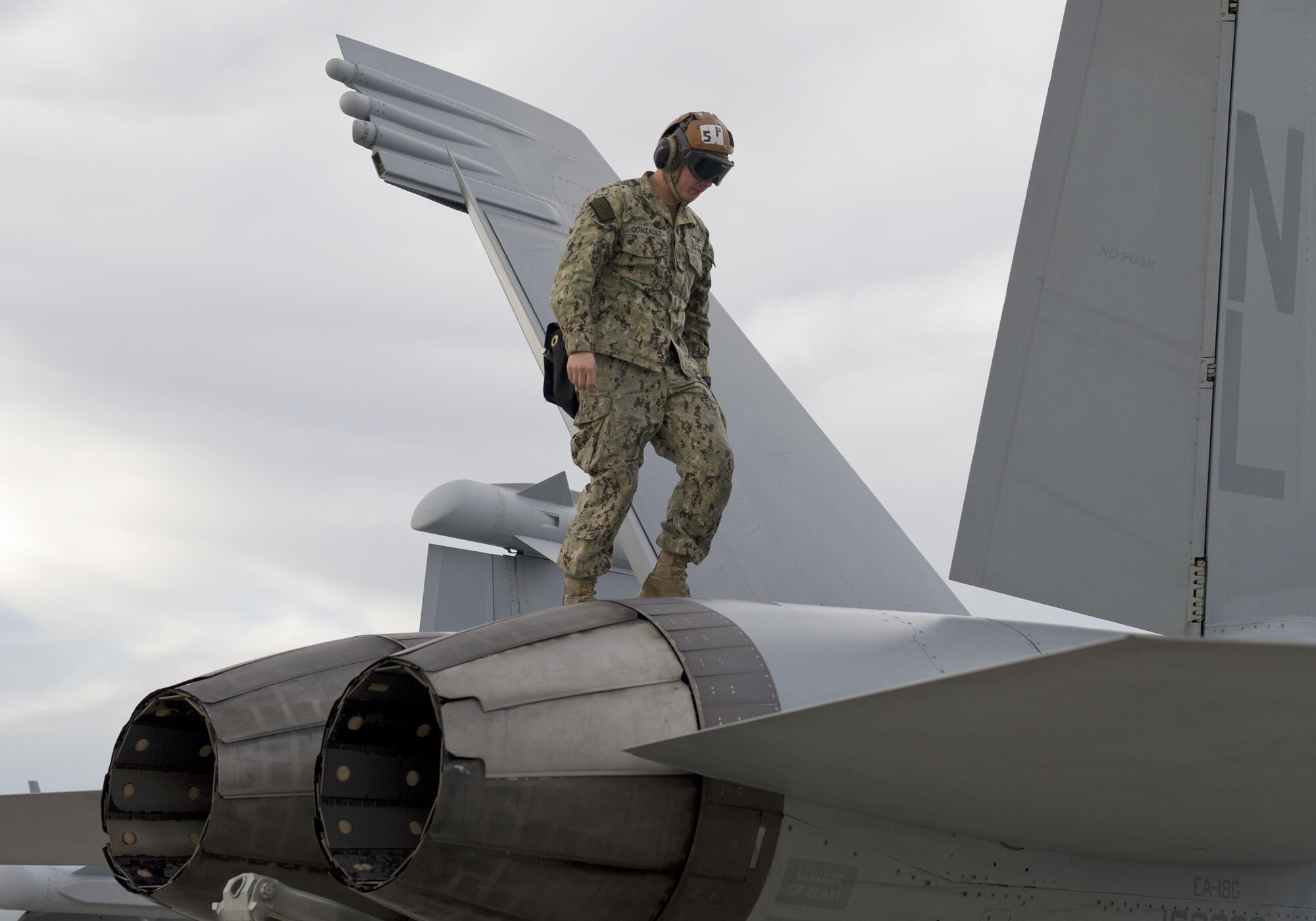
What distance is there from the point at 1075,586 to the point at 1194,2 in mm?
2241

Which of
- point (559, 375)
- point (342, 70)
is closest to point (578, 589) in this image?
point (559, 375)

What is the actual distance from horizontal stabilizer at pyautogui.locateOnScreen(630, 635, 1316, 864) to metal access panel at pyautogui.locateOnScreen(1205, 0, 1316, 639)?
38.0 inches

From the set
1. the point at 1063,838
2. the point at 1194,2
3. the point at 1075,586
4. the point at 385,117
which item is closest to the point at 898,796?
the point at 1063,838

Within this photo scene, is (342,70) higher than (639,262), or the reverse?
(342,70)

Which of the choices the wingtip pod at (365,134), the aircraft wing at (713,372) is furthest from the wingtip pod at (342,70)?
the wingtip pod at (365,134)

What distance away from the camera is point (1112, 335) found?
181 inches

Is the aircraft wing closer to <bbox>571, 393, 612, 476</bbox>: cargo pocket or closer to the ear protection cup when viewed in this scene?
<bbox>571, 393, 612, 476</bbox>: cargo pocket

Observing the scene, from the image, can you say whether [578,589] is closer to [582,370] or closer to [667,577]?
[667,577]

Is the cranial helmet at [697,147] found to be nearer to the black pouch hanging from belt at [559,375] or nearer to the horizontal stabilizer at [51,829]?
the black pouch hanging from belt at [559,375]

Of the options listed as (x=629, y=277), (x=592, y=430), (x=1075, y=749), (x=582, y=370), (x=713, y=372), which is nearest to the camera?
(x=1075, y=749)

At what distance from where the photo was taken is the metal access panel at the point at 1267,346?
4512 mm

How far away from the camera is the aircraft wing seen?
7.01m

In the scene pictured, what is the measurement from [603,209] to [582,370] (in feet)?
2.30

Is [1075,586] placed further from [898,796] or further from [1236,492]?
[898,796]
